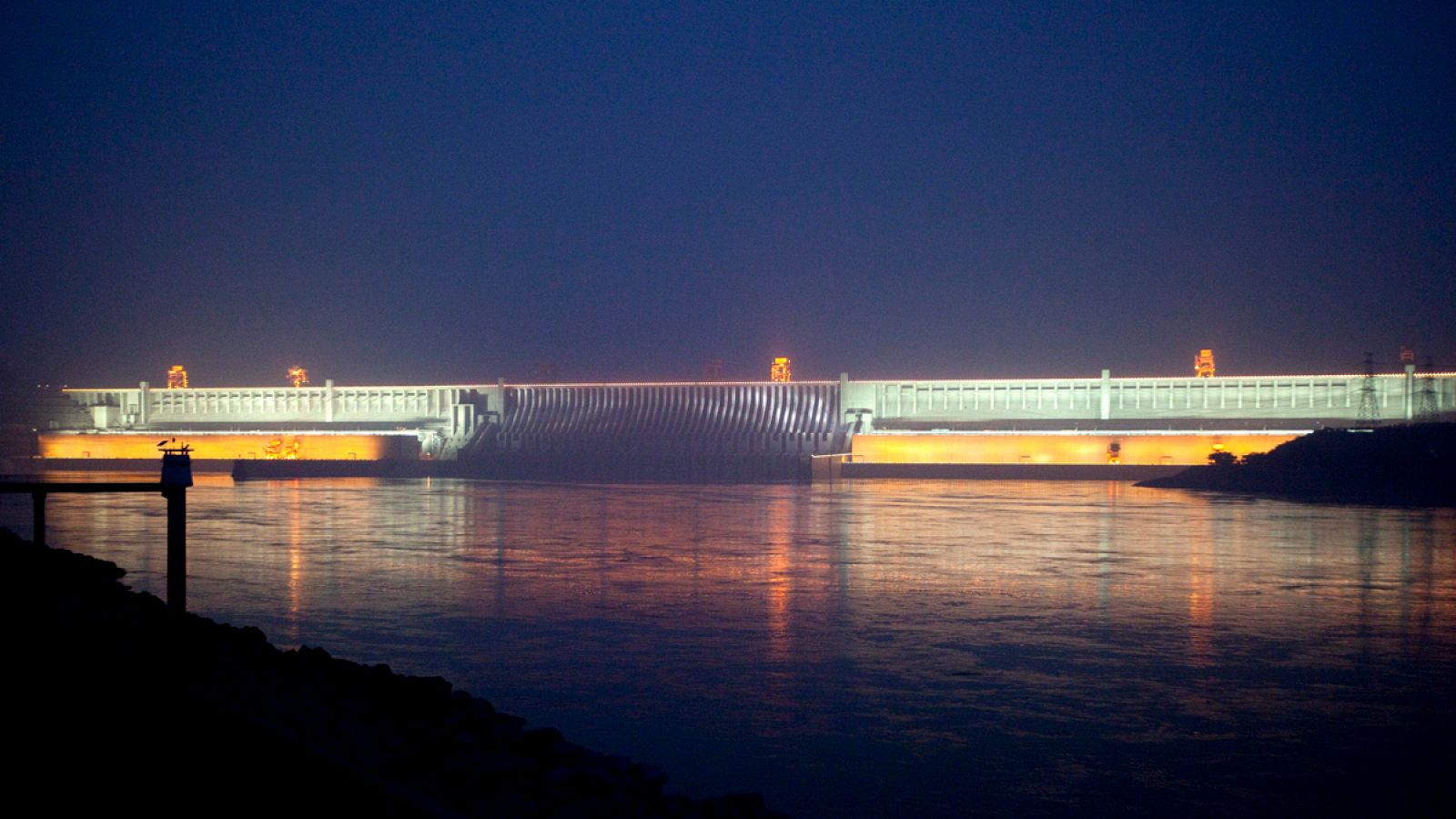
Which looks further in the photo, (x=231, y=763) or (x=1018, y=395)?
(x=1018, y=395)

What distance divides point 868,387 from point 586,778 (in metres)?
58.2

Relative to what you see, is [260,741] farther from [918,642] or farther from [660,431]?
[660,431]

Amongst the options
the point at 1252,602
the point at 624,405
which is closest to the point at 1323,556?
the point at 1252,602

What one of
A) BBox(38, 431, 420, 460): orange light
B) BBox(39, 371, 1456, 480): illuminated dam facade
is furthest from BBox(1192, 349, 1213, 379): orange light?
BBox(38, 431, 420, 460): orange light

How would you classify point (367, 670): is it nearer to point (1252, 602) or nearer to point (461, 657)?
point (461, 657)

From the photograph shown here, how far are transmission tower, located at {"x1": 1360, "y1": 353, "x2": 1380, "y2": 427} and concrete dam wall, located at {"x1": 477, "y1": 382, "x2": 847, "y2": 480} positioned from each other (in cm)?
2461

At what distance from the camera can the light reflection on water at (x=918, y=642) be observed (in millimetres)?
6305

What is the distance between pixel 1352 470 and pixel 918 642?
1315 inches

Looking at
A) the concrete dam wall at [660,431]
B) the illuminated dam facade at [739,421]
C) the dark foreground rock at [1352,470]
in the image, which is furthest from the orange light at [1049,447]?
the dark foreground rock at [1352,470]

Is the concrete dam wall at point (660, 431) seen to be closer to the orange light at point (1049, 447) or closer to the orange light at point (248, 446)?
the orange light at point (248, 446)

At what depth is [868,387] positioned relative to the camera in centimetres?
6316

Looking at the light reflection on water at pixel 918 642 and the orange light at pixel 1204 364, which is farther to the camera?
the orange light at pixel 1204 364

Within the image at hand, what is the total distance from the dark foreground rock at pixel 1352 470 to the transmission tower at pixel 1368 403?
11861 millimetres

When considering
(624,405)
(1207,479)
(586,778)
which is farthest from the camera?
(624,405)
